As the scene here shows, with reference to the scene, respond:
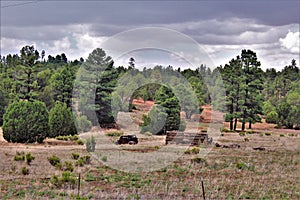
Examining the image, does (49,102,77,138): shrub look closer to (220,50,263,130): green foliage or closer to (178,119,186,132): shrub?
(178,119,186,132): shrub

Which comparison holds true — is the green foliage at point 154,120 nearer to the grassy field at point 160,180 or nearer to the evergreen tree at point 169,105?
the evergreen tree at point 169,105

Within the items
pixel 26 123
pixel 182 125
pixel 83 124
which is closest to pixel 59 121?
pixel 83 124

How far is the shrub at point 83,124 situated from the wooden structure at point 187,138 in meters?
10.4

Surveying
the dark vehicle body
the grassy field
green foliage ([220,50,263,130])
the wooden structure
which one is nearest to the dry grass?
the grassy field

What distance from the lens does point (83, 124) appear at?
43.4 metres

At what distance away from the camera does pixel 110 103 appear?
1859 inches

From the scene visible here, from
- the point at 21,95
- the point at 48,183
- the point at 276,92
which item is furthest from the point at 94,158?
the point at 276,92

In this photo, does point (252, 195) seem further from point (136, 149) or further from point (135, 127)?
point (135, 127)

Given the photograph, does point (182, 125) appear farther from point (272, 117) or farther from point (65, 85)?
point (272, 117)

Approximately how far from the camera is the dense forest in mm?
37188

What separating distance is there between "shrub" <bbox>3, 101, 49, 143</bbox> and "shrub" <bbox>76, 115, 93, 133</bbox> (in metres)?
6.74

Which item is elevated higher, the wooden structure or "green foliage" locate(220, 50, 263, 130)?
"green foliage" locate(220, 50, 263, 130)

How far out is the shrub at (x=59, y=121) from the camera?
1575 inches

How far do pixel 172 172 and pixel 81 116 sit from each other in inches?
1021
